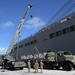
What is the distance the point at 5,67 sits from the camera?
35.8 metres

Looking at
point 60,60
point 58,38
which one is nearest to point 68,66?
point 60,60

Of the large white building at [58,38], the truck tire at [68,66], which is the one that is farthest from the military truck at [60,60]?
the large white building at [58,38]

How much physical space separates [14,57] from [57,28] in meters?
14.8

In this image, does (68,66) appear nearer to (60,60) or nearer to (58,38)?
(60,60)

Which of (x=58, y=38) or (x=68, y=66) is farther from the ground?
(x=58, y=38)

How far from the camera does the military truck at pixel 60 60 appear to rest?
93.7 ft

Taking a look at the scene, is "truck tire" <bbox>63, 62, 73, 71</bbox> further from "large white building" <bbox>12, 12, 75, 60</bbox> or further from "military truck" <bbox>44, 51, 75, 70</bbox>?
"large white building" <bbox>12, 12, 75, 60</bbox>

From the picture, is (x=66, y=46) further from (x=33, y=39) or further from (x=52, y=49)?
(x=33, y=39)

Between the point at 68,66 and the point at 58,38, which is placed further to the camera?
the point at 58,38

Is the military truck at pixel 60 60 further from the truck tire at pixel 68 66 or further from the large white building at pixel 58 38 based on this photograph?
the large white building at pixel 58 38

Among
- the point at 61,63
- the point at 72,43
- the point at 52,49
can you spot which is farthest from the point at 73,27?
the point at 61,63

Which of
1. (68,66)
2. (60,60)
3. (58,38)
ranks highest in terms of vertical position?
(58,38)

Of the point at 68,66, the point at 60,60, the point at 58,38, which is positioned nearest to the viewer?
the point at 68,66

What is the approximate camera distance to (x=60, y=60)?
3019cm
